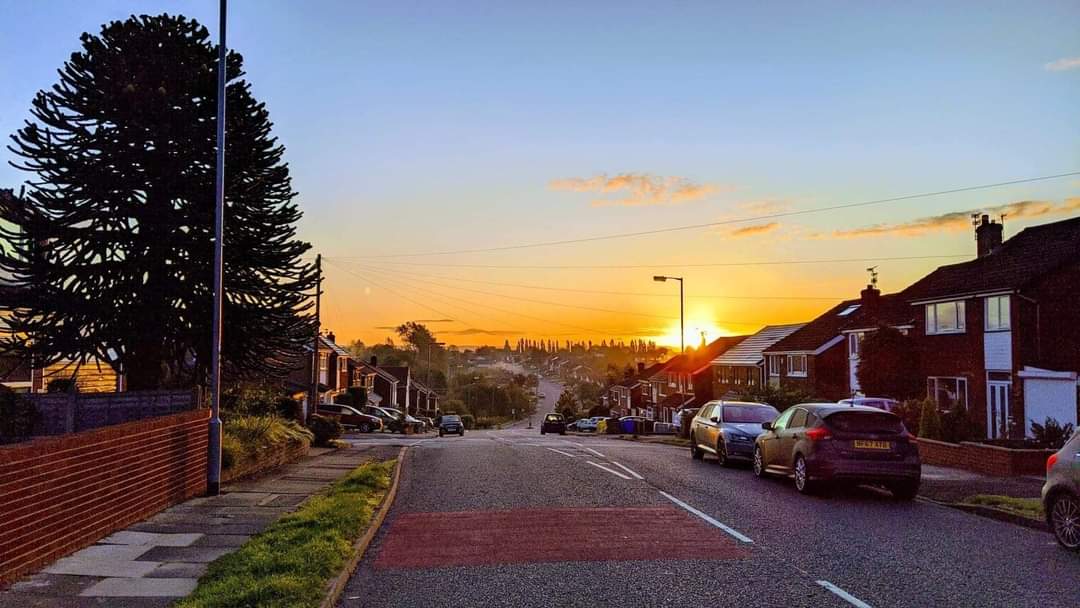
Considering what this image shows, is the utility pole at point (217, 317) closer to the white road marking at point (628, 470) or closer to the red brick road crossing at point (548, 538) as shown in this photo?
the red brick road crossing at point (548, 538)

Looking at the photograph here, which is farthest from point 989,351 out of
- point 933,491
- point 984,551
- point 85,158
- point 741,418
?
point 85,158

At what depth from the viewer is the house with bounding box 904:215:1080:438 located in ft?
85.3

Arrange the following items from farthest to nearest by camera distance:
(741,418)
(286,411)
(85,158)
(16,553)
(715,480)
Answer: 1. (286,411)
2. (741,418)
3. (85,158)
4. (715,480)
5. (16,553)

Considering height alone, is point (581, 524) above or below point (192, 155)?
below

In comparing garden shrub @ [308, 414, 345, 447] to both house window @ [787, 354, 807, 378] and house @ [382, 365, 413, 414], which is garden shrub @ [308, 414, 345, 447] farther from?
house @ [382, 365, 413, 414]

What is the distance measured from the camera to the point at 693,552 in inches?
354

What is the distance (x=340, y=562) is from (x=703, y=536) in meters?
4.34

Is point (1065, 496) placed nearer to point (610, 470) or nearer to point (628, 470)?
point (628, 470)

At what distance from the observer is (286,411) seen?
2742 centimetres

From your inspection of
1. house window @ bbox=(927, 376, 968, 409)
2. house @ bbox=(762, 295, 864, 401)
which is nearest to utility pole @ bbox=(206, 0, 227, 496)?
house window @ bbox=(927, 376, 968, 409)

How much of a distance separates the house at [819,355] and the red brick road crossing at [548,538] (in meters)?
35.5

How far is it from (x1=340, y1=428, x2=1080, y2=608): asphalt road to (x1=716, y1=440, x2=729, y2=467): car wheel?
395 cm

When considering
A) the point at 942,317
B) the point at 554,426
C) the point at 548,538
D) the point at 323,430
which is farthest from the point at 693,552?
the point at 554,426

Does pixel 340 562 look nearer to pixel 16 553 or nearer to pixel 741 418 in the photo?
pixel 16 553
